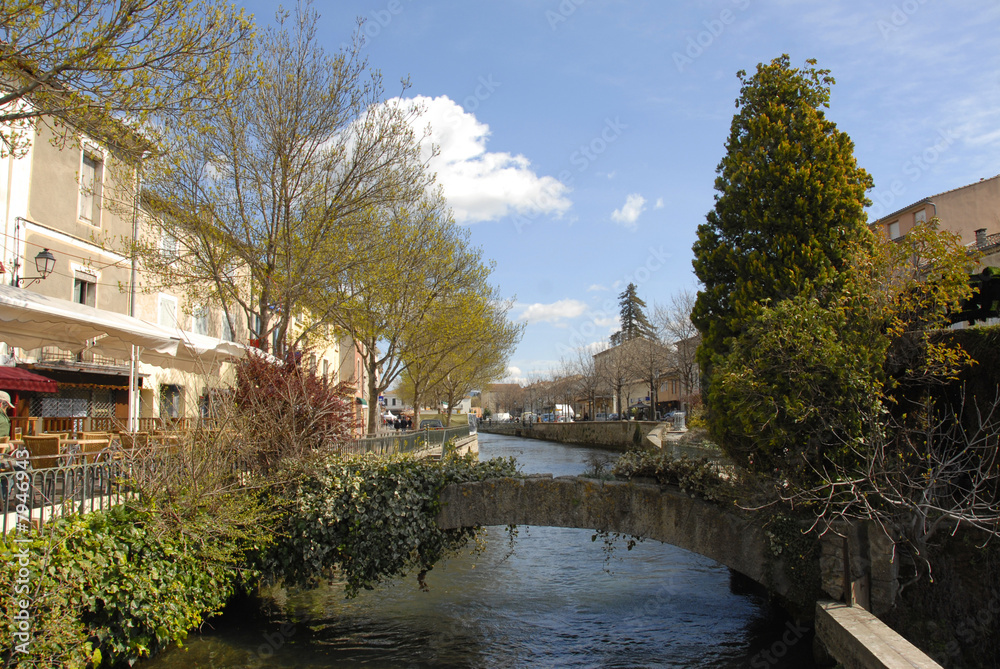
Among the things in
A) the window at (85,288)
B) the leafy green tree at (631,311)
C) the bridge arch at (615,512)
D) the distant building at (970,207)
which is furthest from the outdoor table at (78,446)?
the leafy green tree at (631,311)

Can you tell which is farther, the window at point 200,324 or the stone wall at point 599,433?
the stone wall at point 599,433

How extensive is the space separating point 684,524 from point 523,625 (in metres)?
2.87

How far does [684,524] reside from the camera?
8.20 metres

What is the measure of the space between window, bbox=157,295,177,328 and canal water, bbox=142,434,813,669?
11.4 meters

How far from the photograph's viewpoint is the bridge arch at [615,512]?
793cm

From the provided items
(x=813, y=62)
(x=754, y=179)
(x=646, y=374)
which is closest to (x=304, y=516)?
(x=754, y=179)

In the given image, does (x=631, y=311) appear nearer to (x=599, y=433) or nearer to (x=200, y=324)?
(x=599, y=433)

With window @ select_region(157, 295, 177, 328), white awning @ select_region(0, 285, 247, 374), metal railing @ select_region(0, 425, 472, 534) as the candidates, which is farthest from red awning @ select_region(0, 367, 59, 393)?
window @ select_region(157, 295, 177, 328)

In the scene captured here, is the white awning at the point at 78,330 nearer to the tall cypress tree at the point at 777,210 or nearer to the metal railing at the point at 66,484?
the metal railing at the point at 66,484

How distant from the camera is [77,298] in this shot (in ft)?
50.2

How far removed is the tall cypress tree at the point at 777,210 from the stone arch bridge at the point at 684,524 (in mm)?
2227

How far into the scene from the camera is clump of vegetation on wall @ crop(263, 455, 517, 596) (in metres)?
8.28

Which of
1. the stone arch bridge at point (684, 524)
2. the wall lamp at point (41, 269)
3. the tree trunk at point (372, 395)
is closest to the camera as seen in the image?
the stone arch bridge at point (684, 524)

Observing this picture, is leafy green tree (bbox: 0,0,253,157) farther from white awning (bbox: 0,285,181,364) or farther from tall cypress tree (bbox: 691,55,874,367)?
tall cypress tree (bbox: 691,55,874,367)
